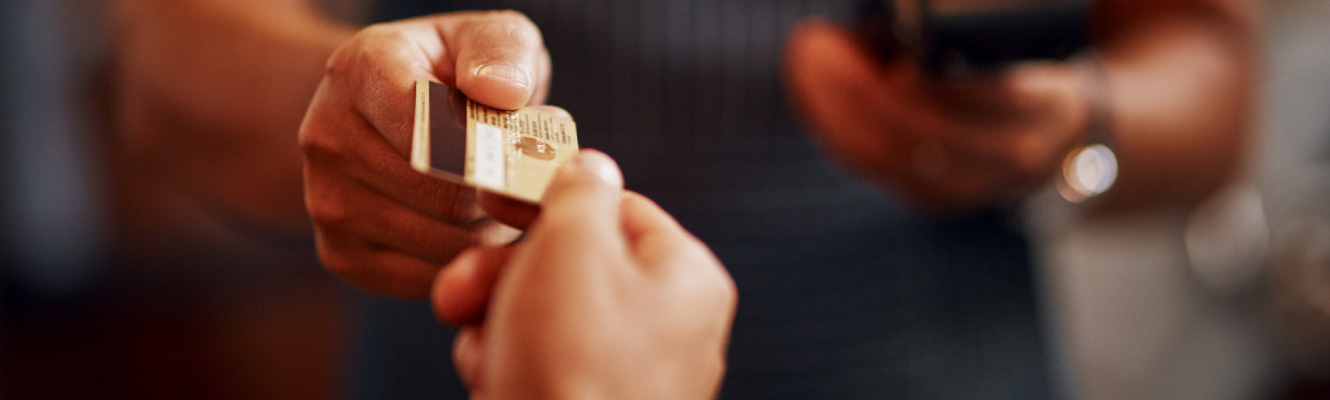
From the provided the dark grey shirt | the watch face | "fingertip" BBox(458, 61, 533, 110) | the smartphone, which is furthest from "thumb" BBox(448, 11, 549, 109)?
the watch face

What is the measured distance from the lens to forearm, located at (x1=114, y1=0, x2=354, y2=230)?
326mm

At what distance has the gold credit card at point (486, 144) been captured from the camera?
0.22 meters

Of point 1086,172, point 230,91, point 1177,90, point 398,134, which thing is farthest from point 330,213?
point 1177,90

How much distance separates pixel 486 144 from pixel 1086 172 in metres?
0.61

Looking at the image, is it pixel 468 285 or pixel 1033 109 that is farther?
pixel 1033 109

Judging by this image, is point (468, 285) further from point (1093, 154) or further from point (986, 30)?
point (1093, 154)

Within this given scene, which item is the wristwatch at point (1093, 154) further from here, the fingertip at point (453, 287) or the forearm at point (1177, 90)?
the fingertip at point (453, 287)

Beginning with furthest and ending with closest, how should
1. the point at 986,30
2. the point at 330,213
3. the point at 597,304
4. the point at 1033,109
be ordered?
the point at 1033,109, the point at 986,30, the point at 330,213, the point at 597,304

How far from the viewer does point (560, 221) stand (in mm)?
176

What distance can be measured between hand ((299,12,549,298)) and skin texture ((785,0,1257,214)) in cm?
39

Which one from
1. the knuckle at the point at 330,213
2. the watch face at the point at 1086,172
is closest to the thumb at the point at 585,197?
the knuckle at the point at 330,213

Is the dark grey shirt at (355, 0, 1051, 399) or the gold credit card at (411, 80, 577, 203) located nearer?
the gold credit card at (411, 80, 577, 203)

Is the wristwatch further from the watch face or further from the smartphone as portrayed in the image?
the smartphone

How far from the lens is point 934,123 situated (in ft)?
2.07
